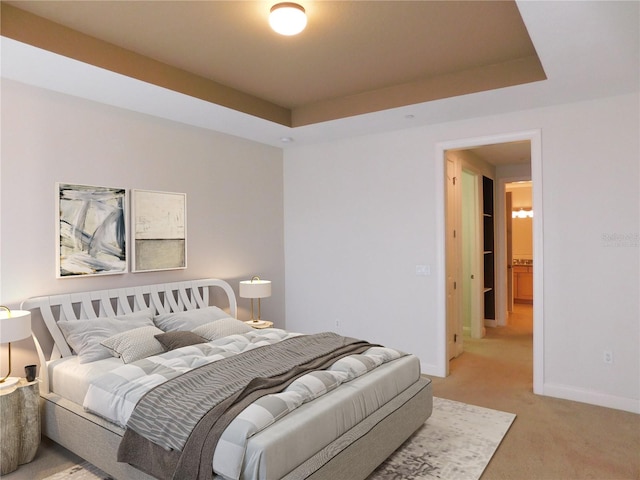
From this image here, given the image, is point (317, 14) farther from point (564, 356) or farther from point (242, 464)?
point (564, 356)

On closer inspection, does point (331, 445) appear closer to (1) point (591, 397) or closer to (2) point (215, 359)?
(2) point (215, 359)

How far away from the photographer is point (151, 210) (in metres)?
4.17

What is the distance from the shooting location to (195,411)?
7.43ft

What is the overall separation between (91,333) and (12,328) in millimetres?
590

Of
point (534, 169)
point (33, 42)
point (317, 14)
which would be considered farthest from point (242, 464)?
point (534, 169)

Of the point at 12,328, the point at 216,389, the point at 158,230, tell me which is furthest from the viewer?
the point at 158,230

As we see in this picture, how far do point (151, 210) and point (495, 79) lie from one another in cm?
322

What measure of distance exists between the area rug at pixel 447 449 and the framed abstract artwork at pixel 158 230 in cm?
181

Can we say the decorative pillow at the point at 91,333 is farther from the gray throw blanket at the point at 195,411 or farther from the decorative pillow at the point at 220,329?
the gray throw blanket at the point at 195,411

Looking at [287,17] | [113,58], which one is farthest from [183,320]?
[287,17]

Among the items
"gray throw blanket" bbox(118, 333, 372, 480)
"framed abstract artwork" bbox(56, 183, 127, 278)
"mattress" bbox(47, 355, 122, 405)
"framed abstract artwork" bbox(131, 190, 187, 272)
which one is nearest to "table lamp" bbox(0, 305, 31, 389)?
"mattress" bbox(47, 355, 122, 405)

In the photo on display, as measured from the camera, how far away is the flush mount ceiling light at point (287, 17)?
2.58 m

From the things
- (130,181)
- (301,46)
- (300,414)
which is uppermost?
(301,46)

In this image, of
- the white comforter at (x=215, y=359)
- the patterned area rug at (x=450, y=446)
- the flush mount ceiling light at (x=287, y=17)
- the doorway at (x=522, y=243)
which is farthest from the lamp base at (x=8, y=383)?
the doorway at (x=522, y=243)
